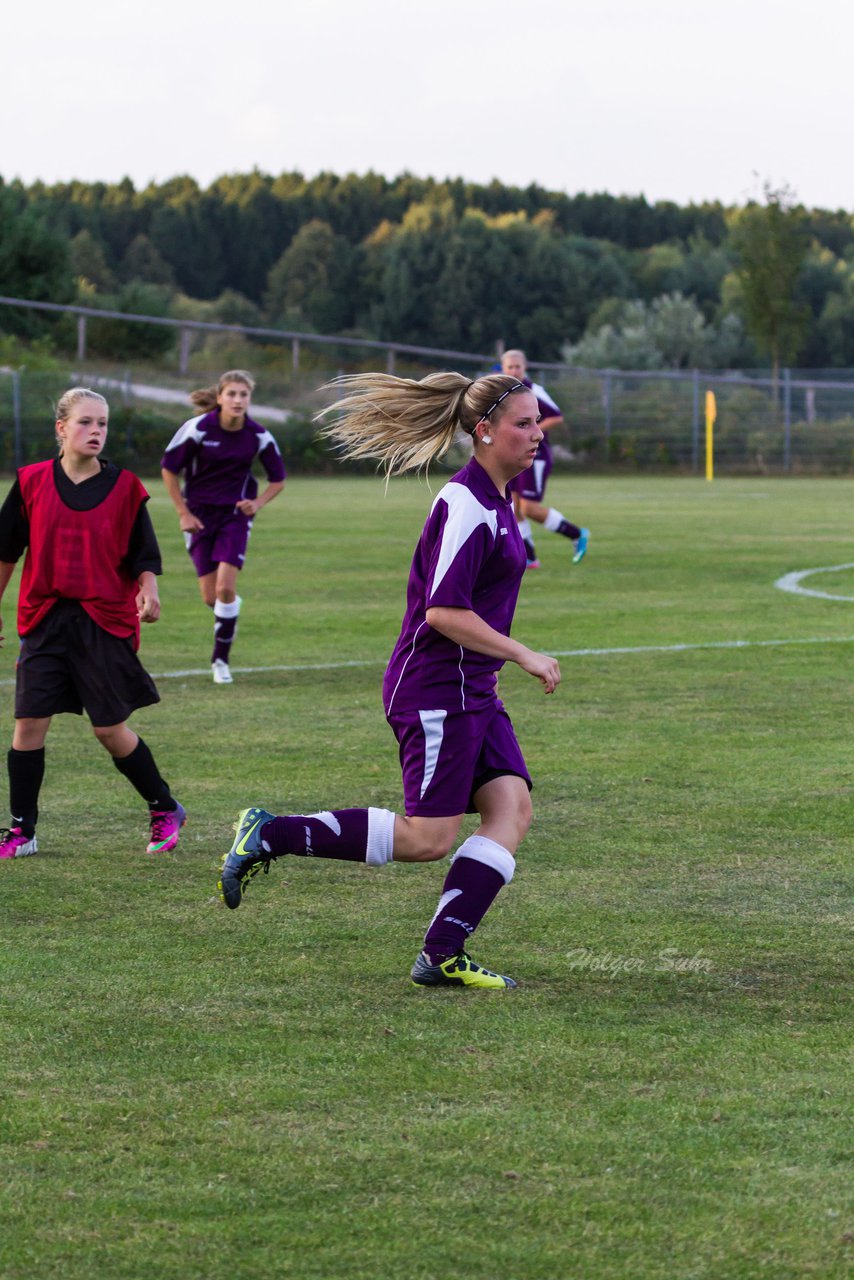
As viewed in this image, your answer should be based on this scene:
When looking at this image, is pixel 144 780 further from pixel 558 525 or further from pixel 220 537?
pixel 558 525

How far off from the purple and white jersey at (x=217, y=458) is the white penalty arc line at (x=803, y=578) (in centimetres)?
575

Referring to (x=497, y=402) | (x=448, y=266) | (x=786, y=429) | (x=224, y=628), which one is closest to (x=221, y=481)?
(x=224, y=628)

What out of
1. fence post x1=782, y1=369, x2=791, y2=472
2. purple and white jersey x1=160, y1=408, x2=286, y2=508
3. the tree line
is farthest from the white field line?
the tree line

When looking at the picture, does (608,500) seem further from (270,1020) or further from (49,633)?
(270,1020)

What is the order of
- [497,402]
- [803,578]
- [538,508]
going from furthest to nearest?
[538,508]
[803,578]
[497,402]

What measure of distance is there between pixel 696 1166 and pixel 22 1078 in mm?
1580

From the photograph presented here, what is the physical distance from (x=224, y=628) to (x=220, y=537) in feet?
2.62

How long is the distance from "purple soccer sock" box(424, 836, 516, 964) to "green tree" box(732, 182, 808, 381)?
54733 mm

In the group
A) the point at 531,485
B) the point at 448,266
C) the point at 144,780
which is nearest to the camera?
the point at 144,780

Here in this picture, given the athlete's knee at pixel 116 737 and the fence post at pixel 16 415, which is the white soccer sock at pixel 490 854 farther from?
the fence post at pixel 16 415

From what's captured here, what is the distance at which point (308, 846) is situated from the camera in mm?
4941

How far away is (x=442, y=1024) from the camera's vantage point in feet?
14.5

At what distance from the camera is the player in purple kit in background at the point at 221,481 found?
36.0ft

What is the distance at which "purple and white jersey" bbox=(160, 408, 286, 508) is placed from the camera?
11.2 m
